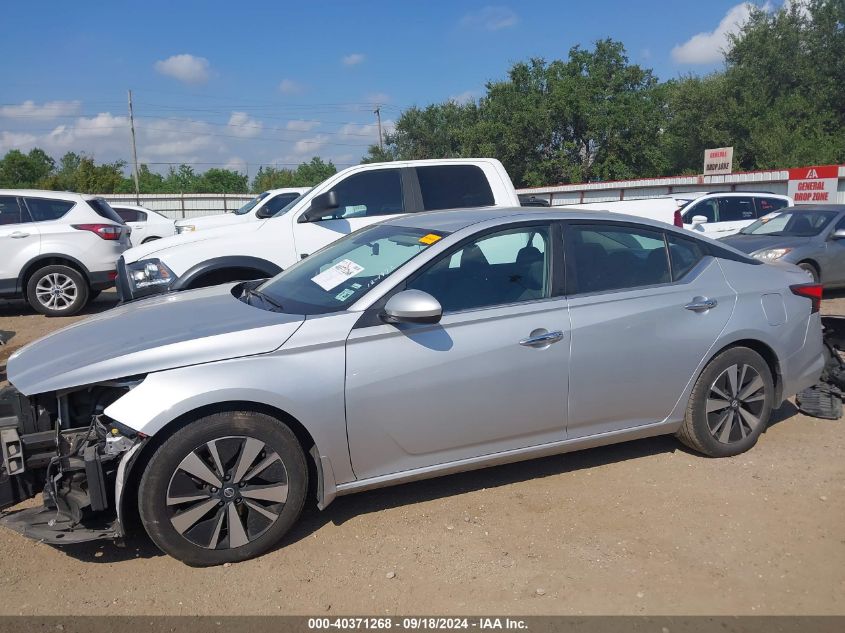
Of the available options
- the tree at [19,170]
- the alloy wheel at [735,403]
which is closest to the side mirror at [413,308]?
the alloy wheel at [735,403]

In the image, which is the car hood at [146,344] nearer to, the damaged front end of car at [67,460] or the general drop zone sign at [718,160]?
the damaged front end of car at [67,460]

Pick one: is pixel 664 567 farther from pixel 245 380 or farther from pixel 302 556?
pixel 245 380

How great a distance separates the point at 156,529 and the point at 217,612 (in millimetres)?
484

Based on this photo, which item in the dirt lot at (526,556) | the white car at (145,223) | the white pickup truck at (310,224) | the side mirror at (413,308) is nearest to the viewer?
the dirt lot at (526,556)

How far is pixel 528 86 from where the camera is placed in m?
52.0

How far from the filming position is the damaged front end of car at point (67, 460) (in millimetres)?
3217

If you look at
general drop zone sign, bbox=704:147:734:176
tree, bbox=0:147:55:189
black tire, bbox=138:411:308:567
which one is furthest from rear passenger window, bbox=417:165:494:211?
tree, bbox=0:147:55:189

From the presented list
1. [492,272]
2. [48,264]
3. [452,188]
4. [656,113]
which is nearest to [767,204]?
[452,188]

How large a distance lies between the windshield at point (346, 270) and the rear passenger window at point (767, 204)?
12.9 metres

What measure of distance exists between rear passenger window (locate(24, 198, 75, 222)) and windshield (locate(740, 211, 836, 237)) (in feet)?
35.0

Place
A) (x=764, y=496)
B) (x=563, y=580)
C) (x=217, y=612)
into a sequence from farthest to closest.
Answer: (x=764, y=496), (x=563, y=580), (x=217, y=612)

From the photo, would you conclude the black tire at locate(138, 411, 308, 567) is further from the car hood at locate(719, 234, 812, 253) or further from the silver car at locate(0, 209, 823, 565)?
the car hood at locate(719, 234, 812, 253)

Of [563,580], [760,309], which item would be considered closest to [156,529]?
[563,580]

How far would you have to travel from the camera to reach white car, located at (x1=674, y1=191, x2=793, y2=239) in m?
14.5
